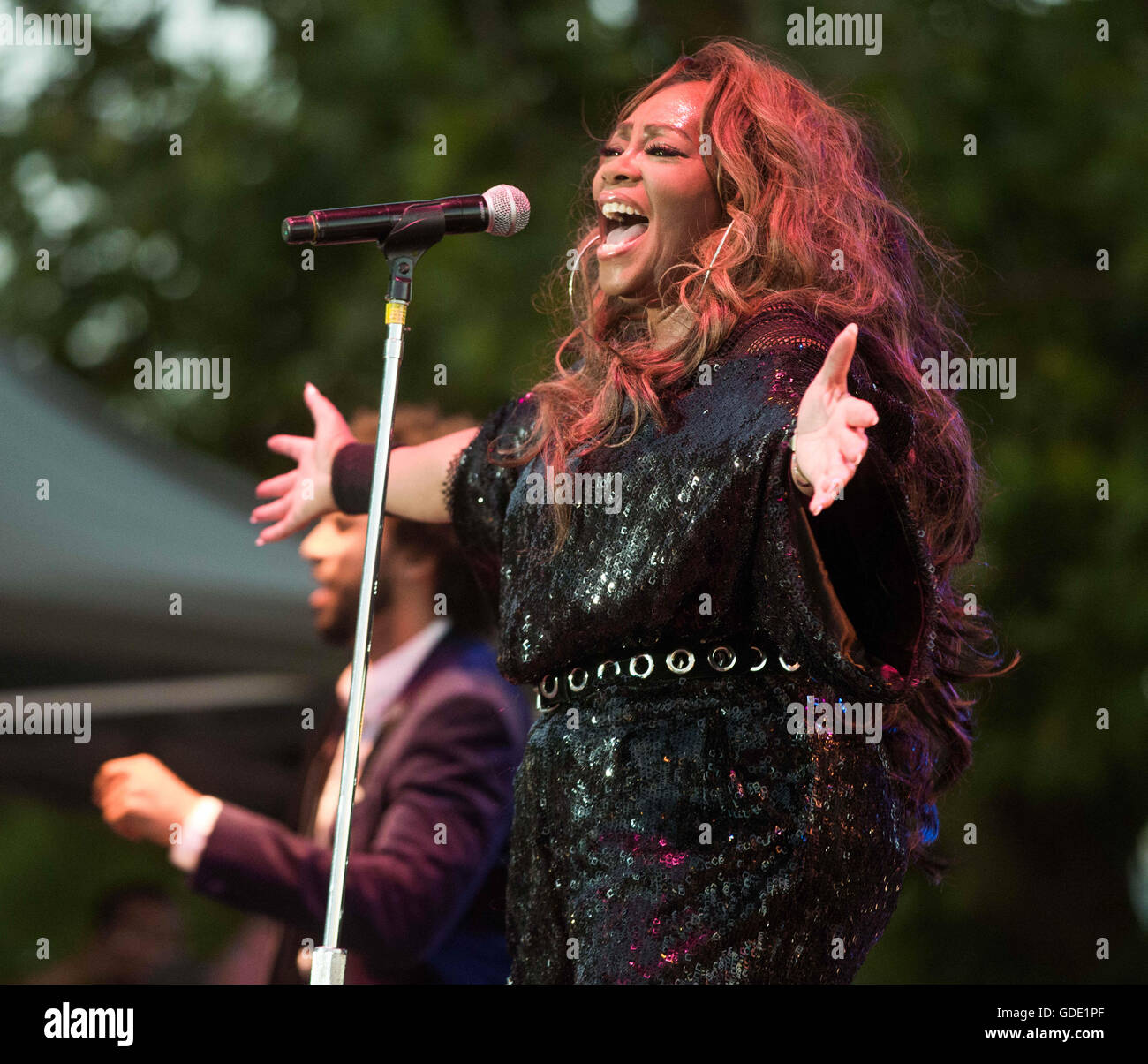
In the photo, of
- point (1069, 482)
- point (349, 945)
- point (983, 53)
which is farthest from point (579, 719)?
point (983, 53)

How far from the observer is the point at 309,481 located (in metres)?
2.91

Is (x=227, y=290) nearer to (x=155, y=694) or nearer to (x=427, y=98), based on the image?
(x=427, y=98)

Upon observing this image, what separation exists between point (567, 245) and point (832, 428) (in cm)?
382

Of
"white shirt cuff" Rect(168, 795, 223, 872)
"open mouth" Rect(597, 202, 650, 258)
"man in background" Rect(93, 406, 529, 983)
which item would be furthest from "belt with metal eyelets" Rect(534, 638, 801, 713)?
"white shirt cuff" Rect(168, 795, 223, 872)

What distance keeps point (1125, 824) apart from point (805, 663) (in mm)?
5157

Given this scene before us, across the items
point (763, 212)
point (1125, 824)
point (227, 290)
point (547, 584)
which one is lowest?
point (1125, 824)

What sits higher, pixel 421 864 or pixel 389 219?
pixel 389 219

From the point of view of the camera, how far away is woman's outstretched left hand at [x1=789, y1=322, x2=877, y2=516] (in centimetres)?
182

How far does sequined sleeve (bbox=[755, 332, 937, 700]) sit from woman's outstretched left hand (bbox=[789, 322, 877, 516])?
0.08 m

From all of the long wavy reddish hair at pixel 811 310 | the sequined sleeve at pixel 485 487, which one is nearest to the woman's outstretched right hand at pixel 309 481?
the sequined sleeve at pixel 485 487

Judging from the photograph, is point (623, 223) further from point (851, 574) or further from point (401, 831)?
point (401, 831)

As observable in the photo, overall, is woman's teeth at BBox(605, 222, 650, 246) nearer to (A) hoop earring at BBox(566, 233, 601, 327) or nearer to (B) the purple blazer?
(A) hoop earring at BBox(566, 233, 601, 327)

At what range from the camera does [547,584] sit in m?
2.26

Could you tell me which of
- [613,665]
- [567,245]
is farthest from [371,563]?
[567,245]
